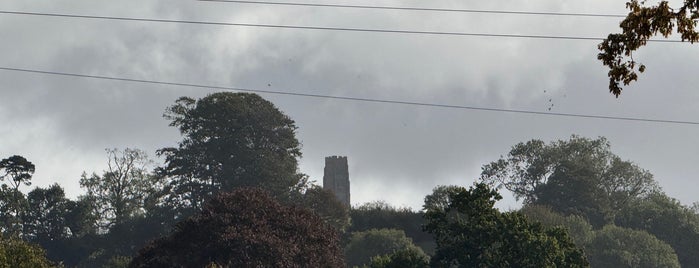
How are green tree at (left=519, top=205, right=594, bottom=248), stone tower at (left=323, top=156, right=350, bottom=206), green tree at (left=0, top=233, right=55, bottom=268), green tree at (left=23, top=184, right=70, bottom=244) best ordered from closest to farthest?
green tree at (left=0, top=233, right=55, bottom=268)
green tree at (left=519, top=205, right=594, bottom=248)
green tree at (left=23, top=184, right=70, bottom=244)
stone tower at (left=323, top=156, right=350, bottom=206)

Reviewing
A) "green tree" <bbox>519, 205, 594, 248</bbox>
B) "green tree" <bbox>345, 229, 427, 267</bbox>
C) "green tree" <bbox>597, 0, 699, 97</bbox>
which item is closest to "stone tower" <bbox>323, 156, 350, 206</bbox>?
"green tree" <bbox>519, 205, 594, 248</bbox>

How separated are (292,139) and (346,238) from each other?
52.8 ft

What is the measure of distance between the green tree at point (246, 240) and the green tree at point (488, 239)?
18.0 meters

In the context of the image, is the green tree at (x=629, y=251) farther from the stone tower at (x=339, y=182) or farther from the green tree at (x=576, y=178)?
the stone tower at (x=339, y=182)

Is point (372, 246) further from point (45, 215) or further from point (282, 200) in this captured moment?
point (45, 215)

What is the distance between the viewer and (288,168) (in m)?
146

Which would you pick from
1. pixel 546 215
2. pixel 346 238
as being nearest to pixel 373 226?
pixel 346 238

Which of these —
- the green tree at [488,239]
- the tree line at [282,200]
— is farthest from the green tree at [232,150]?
the green tree at [488,239]

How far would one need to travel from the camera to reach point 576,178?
153125 millimetres

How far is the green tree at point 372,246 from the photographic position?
129m

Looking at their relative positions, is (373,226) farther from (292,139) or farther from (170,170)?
(170,170)

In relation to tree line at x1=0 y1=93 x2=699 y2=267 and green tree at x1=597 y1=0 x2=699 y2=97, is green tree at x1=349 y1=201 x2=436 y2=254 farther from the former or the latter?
green tree at x1=597 y1=0 x2=699 y2=97

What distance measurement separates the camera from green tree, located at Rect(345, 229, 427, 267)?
5084 inches

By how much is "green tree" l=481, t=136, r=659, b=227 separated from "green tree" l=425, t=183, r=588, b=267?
243 feet
